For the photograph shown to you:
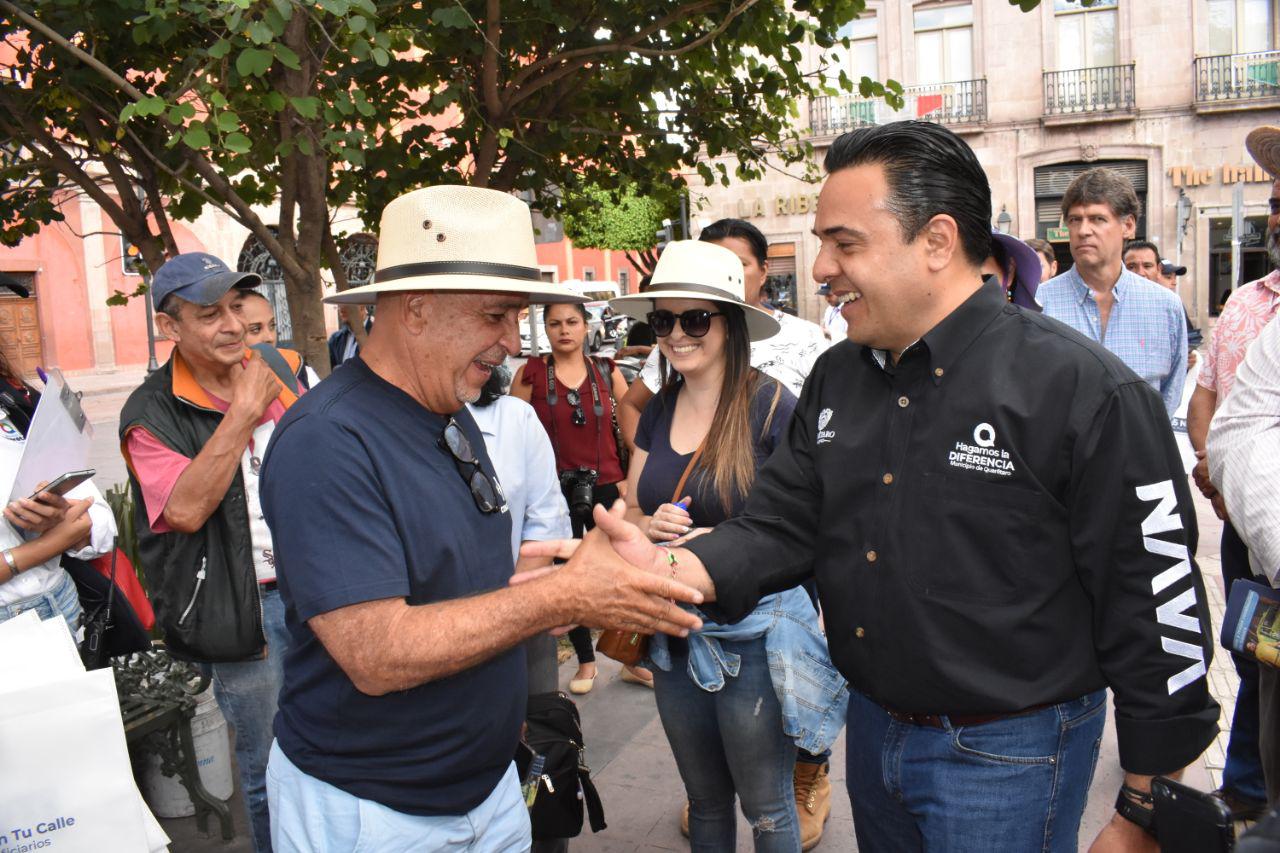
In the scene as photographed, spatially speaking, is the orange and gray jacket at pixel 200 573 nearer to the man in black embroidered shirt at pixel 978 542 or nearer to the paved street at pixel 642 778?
the paved street at pixel 642 778

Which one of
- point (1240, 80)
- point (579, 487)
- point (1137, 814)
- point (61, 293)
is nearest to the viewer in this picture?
point (1137, 814)

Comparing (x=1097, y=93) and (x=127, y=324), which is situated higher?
(x=1097, y=93)

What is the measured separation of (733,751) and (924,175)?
170cm

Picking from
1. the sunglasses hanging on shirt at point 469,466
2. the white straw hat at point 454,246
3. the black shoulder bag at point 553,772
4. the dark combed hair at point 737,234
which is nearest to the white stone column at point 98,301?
the dark combed hair at point 737,234

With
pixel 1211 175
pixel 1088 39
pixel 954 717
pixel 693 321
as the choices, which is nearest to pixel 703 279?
pixel 693 321

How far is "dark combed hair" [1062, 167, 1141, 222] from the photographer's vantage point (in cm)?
456

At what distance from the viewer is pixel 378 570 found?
5.87 feet

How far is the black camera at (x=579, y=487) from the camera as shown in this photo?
5.46 metres

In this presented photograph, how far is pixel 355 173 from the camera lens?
6051 mm

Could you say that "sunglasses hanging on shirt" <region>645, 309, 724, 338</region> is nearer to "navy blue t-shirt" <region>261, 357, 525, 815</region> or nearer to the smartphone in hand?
"navy blue t-shirt" <region>261, 357, 525, 815</region>

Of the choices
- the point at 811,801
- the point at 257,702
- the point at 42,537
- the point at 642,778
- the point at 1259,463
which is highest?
the point at 1259,463

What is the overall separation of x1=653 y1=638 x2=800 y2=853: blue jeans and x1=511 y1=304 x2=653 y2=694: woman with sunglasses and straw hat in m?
2.67

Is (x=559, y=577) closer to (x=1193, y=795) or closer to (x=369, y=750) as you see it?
(x=369, y=750)

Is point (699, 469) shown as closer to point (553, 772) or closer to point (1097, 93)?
point (553, 772)
